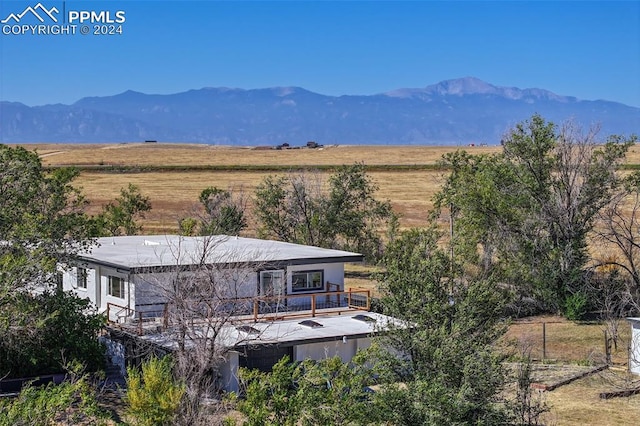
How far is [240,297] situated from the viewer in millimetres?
32406

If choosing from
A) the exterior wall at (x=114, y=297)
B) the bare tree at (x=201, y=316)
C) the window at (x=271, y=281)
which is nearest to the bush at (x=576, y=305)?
the window at (x=271, y=281)

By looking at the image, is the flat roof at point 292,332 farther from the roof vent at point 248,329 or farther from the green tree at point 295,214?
the green tree at point 295,214

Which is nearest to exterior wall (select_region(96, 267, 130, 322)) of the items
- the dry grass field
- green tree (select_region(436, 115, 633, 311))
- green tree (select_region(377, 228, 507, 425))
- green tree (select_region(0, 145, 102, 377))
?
green tree (select_region(0, 145, 102, 377))

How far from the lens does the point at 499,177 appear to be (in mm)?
43281

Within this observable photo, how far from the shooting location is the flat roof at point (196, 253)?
31328 millimetres

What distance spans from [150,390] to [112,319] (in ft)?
48.5

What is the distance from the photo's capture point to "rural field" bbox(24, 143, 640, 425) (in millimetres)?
27250

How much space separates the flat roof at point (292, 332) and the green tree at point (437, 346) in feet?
13.8

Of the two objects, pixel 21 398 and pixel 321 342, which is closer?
pixel 21 398

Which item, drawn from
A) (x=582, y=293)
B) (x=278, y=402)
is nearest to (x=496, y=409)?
(x=278, y=402)

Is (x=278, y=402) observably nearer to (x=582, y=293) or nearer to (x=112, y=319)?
(x=112, y=319)

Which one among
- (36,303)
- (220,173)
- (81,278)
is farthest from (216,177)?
(36,303)

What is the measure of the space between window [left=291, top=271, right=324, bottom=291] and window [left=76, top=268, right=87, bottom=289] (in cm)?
768

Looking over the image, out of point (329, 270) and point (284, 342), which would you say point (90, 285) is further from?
point (284, 342)
